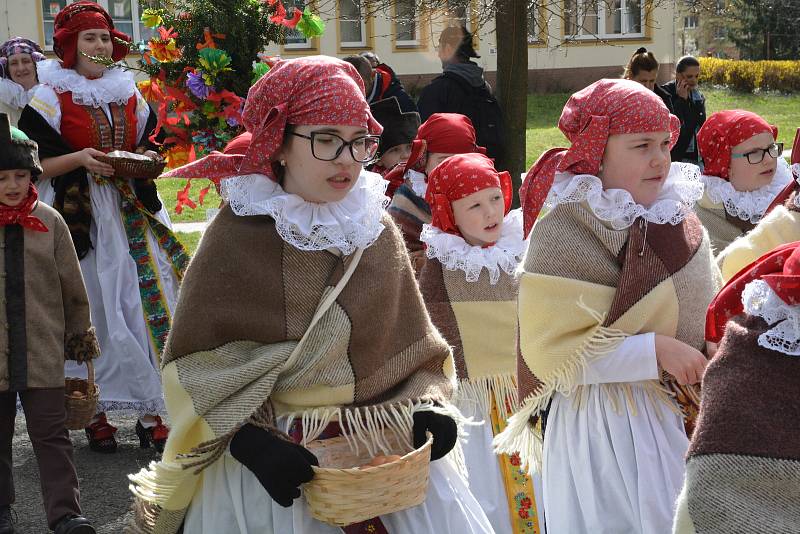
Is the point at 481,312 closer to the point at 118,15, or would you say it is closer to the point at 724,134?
the point at 724,134

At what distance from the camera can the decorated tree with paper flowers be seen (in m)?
5.28

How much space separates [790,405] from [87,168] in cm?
503

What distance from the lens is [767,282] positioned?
1.99 metres

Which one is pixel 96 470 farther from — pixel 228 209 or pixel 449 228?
pixel 228 209

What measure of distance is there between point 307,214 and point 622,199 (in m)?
1.12

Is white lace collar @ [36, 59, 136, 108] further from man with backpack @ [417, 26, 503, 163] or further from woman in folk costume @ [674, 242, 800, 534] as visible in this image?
woman in folk costume @ [674, 242, 800, 534]

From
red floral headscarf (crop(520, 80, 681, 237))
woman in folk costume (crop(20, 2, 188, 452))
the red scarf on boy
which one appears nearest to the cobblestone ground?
woman in folk costume (crop(20, 2, 188, 452))

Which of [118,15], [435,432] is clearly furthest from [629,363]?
[118,15]

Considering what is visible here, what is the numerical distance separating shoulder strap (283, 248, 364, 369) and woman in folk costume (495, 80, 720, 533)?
77 centimetres

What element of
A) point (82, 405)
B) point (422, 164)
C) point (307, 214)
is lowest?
point (82, 405)

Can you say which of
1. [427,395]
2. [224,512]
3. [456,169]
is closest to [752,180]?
[456,169]

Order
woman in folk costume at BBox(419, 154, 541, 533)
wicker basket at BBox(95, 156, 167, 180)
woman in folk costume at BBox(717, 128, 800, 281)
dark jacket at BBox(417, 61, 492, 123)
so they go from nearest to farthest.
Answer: woman in folk costume at BBox(717, 128, 800, 281) < woman in folk costume at BBox(419, 154, 541, 533) < wicker basket at BBox(95, 156, 167, 180) < dark jacket at BBox(417, 61, 492, 123)

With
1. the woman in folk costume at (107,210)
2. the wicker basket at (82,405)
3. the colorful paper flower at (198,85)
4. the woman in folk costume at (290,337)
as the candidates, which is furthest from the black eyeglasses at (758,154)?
the wicker basket at (82,405)

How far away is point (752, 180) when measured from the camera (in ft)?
18.3
